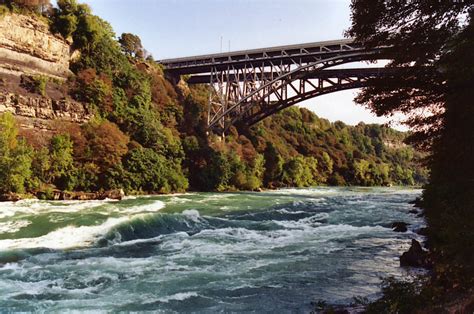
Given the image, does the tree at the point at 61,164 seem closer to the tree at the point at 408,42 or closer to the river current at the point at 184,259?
the river current at the point at 184,259

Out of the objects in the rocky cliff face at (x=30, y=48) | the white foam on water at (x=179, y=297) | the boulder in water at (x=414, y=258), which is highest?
the rocky cliff face at (x=30, y=48)

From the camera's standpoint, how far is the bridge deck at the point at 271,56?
31.0m

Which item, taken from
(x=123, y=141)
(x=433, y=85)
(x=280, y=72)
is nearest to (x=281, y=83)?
(x=280, y=72)

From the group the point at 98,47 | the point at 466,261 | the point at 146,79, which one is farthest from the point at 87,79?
the point at 466,261

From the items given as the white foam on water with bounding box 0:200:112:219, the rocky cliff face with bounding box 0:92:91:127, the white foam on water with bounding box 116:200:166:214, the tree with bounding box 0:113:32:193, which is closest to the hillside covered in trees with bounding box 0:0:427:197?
the tree with bounding box 0:113:32:193

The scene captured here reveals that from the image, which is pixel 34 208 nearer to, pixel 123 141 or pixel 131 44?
pixel 123 141

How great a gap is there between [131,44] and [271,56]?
66.5 feet

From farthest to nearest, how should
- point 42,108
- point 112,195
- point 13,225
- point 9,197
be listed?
point 42,108 < point 112,195 < point 9,197 < point 13,225

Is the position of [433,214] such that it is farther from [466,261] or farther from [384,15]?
[384,15]

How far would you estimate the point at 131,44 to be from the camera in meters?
45.4

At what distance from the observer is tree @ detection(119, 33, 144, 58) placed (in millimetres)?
44703

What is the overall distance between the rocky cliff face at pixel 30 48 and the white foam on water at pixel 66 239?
17.6m

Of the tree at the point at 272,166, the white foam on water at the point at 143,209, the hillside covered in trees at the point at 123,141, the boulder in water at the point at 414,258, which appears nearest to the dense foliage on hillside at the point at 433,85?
the boulder in water at the point at 414,258

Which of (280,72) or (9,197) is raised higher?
(280,72)
